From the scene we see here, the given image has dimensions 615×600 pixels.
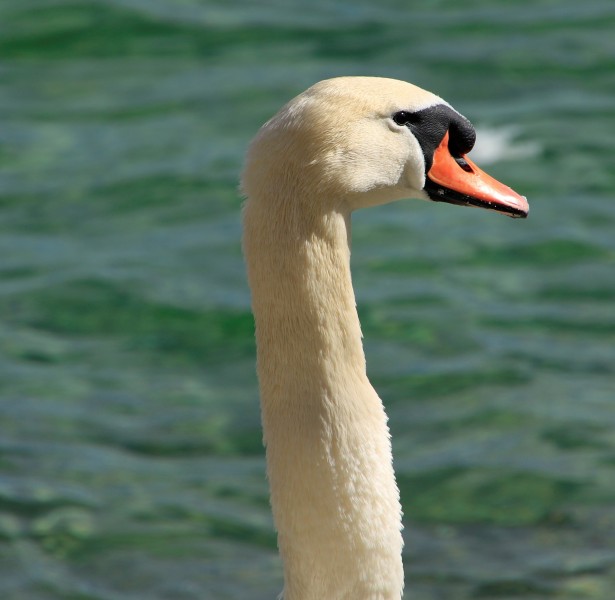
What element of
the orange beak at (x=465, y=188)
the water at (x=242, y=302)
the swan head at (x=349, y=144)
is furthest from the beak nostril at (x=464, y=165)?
the water at (x=242, y=302)

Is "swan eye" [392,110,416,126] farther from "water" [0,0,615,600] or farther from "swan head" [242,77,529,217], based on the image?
"water" [0,0,615,600]

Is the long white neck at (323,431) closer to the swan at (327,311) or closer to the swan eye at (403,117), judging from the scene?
the swan at (327,311)

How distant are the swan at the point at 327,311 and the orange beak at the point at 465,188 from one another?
0.01m

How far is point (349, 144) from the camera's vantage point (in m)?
4.01

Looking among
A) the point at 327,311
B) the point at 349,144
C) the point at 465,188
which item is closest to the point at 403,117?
the point at 349,144

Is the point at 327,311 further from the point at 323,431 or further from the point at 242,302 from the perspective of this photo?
the point at 242,302

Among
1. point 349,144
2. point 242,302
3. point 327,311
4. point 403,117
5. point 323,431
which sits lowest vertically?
point 323,431

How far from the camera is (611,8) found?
41.6 feet

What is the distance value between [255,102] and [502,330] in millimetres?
3537

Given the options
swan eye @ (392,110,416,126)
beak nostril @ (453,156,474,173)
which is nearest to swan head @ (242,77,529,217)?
swan eye @ (392,110,416,126)

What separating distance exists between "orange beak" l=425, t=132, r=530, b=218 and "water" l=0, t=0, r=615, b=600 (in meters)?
2.37

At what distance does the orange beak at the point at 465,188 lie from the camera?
4.33 m

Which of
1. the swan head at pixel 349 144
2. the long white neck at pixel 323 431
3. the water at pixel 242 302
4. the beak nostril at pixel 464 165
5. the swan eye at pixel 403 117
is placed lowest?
the long white neck at pixel 323 431

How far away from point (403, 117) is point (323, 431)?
90 cm
